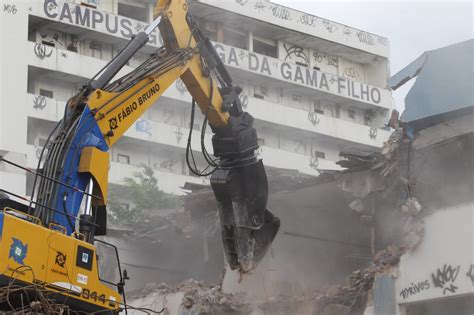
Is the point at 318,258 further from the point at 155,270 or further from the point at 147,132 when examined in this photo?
the point at 147,132

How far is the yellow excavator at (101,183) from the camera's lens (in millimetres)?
12930

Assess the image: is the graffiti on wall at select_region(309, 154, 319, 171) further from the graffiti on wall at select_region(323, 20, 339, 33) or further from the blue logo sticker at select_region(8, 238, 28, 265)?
the blue logo sticker at select_region(8, 238, 28, 265)

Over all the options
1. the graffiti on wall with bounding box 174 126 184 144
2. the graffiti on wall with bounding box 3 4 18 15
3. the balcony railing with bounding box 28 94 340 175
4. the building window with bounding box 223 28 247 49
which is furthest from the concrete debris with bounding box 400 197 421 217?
the building window with bounding box 223 28 247 49

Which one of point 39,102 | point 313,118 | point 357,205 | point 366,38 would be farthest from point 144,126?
point 357,205

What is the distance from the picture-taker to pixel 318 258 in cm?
2594

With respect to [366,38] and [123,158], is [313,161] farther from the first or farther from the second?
[123,158]

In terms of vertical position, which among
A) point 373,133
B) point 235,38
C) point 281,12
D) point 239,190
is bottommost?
point 239,190

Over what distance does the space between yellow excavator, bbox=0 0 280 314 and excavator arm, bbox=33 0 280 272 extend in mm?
16

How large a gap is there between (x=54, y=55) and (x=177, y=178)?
8707 mm

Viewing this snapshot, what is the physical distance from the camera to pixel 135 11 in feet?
174

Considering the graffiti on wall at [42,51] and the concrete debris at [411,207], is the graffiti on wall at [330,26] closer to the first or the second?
the graffiti on wall at [42,51]

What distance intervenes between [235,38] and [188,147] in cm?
4182

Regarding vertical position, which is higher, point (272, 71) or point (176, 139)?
point (272, 71)

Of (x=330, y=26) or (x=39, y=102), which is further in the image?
(x=330, y=26)
